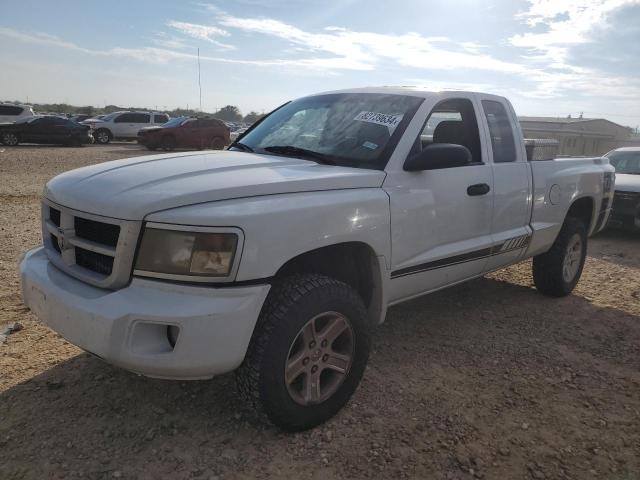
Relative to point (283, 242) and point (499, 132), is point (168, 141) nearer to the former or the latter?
point (499, 132)

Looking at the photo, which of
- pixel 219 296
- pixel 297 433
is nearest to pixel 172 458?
pixel 297 433

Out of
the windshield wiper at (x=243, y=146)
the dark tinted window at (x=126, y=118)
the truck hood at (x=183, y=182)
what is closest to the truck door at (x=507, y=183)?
the truck hood at (x=183, y=182)

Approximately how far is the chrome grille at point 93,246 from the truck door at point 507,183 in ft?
8.52

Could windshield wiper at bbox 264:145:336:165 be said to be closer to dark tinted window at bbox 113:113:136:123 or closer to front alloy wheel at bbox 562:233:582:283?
front alloy wheel at bbox 562:233:582:283

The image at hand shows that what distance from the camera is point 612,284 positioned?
5566 millimetres

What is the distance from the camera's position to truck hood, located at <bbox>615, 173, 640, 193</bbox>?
26.1 feet

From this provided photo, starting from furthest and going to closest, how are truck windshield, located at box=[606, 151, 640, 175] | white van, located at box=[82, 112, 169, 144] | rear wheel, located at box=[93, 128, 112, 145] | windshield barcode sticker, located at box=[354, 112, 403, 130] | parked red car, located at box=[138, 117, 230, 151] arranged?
white van, located at box=[82, 112, 169, 144], rear wheel, located at box=[93, 128, 112, 145], parked red car, located at box=[138, 117, 230, 151], truck windshield, located at box=[606, 151, 640, 175], windshield barcode sticker, located at box=[354, 112, 403, 130]

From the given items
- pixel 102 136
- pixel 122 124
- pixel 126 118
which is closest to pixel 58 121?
pixel 102 136

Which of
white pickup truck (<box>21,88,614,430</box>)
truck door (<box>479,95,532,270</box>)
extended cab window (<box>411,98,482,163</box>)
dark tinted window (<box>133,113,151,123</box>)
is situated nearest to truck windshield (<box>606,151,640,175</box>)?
truck door (<box>479,95,532,270</box>)

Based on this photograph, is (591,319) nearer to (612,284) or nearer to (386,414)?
(612,284)

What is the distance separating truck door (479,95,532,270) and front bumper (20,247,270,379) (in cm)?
225

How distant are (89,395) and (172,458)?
0.78 metres

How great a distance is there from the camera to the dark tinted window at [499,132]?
12.9 ft

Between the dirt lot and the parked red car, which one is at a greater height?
the parked red car
